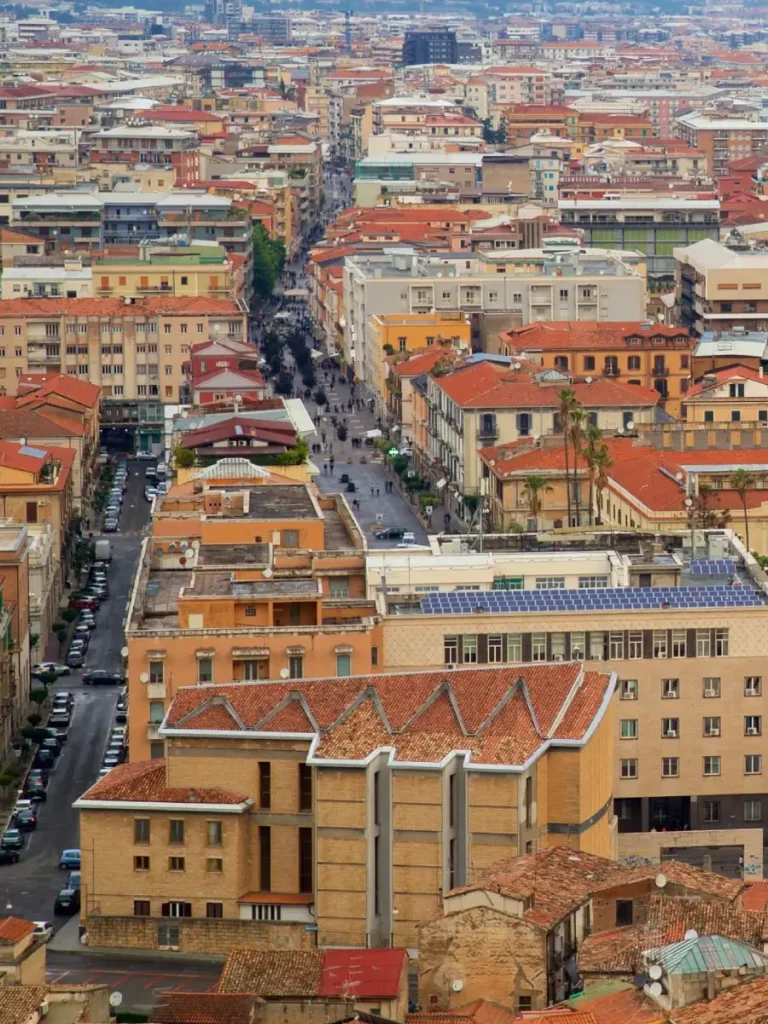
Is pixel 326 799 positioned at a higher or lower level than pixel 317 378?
higher

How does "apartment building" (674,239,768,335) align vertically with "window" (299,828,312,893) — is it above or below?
below

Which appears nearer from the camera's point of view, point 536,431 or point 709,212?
point 536,431

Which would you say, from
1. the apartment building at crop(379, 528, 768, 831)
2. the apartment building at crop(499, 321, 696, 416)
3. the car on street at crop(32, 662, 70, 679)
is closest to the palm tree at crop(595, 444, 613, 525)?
the car on street at crop(32, 662, 70, 679)

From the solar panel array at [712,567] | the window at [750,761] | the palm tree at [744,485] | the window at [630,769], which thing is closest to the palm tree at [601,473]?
the palm tree at [744,485]

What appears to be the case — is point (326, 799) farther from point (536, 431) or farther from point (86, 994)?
point (536, 431)

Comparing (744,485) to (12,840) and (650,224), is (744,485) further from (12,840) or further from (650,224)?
(650,224)

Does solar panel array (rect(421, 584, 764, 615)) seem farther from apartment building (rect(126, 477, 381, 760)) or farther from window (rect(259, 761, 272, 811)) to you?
window (rect(259, 761, 272, 811))

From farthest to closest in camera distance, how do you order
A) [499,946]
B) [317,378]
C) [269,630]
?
1. [317,378]
2. [269,630]
3. [499,946]

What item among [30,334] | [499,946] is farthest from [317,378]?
[499,946]
